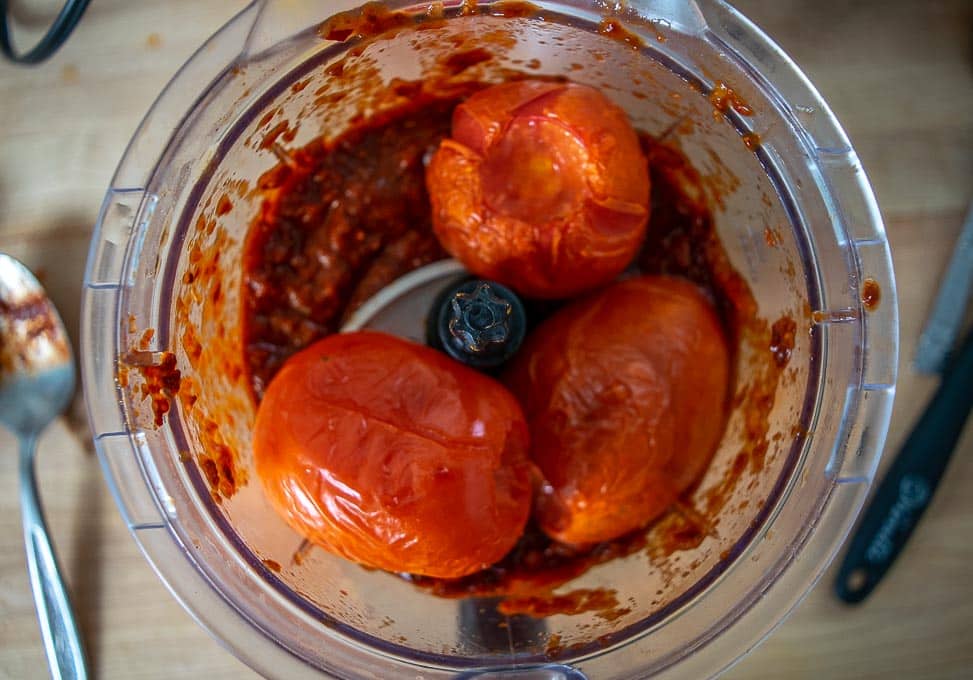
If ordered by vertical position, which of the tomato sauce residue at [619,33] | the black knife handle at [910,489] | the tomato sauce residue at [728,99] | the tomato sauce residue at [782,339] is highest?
the tomato sauce residue at [619,33]

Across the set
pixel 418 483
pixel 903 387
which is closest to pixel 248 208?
pixel 418 483

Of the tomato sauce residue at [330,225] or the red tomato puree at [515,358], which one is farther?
the tomato sauce residue at [330,225]

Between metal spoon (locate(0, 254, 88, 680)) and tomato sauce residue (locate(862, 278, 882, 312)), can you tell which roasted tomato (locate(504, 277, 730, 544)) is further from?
metal spoon (locate(0, 254, 88, 680))

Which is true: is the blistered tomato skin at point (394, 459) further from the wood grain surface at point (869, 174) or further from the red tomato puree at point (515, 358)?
the wood grain surface at point (869, 174)

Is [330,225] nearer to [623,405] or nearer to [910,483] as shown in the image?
[623,405]

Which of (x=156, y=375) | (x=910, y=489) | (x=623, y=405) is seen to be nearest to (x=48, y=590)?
(x=156, y=375)

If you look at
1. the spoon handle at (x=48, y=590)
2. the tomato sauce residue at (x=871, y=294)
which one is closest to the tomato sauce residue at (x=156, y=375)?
the spoon handle at (x=48, y=590)

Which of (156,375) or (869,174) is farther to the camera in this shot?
(869,174)
